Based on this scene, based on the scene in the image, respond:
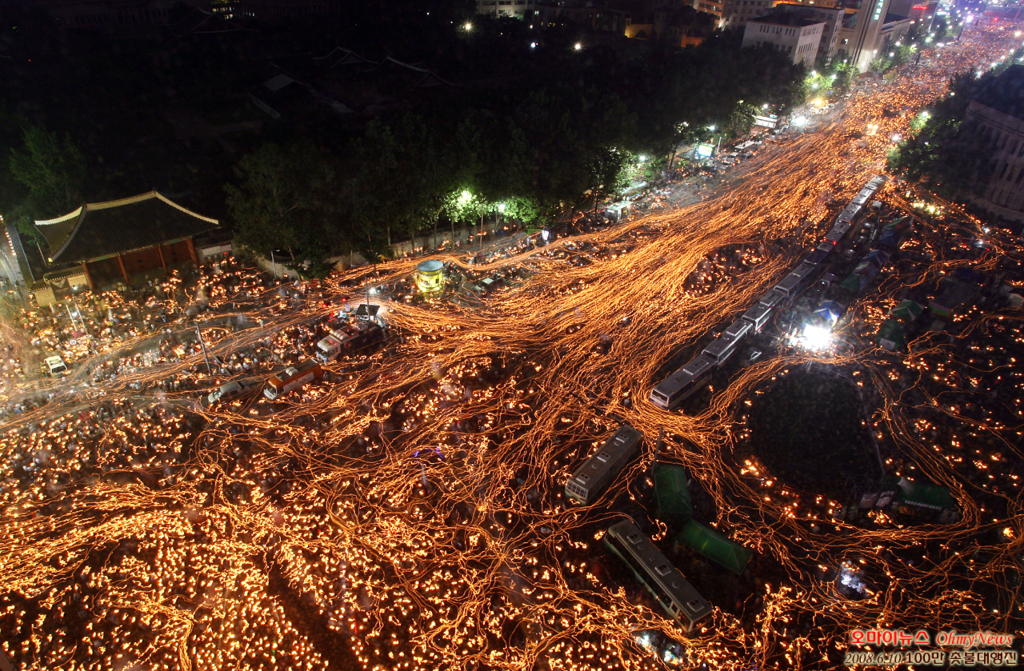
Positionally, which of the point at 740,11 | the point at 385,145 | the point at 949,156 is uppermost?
the point at 740,11

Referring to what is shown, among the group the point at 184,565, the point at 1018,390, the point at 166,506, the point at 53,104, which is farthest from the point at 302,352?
the point at 53,104

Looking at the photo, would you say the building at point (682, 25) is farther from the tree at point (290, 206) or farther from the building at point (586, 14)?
the tree at point (290, 206)

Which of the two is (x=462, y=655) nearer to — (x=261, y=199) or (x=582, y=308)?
(x=582, y=308)

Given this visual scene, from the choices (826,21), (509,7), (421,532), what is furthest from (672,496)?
(509,7)

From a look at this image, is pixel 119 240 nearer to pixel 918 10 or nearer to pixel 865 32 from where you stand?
pixel 865 32

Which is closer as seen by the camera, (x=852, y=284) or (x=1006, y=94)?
(x=852, y=284)

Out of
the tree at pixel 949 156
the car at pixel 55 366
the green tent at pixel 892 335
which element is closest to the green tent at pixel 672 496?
the green tent at pixel 892 335

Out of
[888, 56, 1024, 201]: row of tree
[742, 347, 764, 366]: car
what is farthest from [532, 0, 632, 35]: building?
[742, 347, 764, 366]: car
